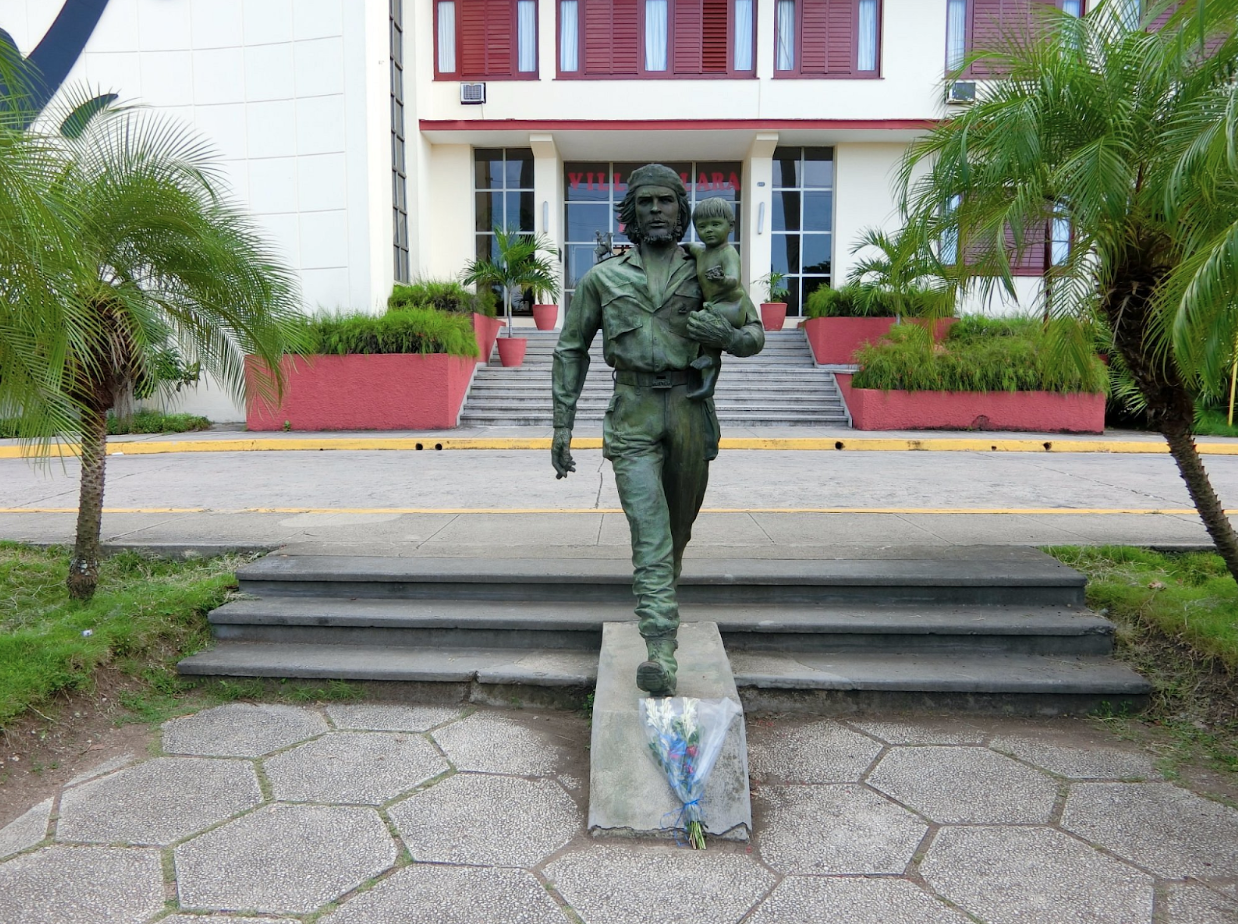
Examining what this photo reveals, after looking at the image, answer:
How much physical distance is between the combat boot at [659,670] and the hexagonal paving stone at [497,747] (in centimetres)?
51

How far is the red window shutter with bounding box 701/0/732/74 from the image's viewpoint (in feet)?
61.5

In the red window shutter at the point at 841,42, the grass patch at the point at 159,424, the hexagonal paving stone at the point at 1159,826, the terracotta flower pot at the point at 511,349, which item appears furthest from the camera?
the red window shutter at the point at 841,42

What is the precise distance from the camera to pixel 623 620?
4.34m

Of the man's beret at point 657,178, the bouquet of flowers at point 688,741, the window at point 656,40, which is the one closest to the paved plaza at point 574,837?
the bouquet of flowers at point 688,741

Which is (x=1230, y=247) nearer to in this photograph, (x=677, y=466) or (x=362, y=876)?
(x=677, y=466)

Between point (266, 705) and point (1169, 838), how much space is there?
138 inches

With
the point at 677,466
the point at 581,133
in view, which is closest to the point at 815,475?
the point at 677,466

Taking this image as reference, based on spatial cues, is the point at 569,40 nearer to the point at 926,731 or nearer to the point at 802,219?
the point at 802,219

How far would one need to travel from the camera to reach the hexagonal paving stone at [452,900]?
2.41m

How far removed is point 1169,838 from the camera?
9.23 ft

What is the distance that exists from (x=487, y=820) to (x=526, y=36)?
1906 cm

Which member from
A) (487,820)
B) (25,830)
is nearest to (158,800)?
(25,830)

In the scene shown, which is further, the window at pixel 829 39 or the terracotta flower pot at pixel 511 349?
the window at pixel 829 39

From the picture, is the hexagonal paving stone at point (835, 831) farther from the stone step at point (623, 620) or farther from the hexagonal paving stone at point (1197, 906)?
the stone step at point (623, 620)
